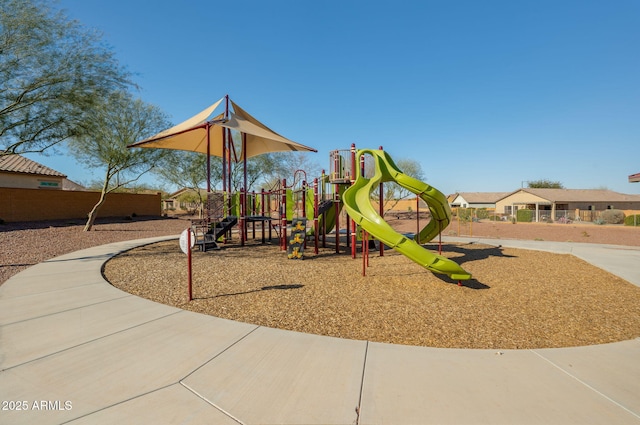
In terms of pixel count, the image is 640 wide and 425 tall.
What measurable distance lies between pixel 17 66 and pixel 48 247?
7052 millimetres

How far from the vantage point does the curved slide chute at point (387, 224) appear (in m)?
6.35

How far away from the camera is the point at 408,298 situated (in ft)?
19.5

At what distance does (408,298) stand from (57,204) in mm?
26821

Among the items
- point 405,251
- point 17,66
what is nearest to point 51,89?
point 17,66

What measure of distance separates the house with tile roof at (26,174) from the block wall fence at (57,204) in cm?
415

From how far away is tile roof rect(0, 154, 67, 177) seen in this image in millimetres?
22531

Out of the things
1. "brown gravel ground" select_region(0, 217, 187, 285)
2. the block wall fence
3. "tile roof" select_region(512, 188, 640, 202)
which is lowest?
"brown gravel ground" select_region(0, 217, 187, 285)

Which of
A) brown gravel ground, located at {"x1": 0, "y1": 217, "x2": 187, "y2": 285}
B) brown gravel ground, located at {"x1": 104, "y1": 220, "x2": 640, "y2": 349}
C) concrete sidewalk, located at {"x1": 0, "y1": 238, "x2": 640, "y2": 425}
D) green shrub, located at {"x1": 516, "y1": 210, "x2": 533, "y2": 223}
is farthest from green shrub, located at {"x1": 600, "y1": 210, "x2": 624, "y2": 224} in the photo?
brown gravel ground, located at {"x1": 0, "y1": 217, "x2": 187, "y2": 285}

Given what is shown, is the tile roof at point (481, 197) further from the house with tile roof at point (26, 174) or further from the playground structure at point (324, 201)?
the house with tile roof at point (26, 174)

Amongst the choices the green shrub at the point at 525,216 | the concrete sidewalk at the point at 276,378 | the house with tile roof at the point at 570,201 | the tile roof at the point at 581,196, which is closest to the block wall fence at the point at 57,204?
the concrete sidewalk at the point at 276,378

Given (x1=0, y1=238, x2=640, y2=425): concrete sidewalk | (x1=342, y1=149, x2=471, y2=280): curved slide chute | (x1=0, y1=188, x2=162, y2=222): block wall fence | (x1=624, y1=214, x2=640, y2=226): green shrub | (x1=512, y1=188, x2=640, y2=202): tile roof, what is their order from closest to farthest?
(x1=0, y1=238, x2=640, y2=425): concrete sidewalk → (x1=342, y1=149, x2=471, y2=280): curved slide chute → (x1=0, y1=188, x2=162, y2=222): block wall fence → (x1=624, y1=214, x2=640, y2=226): green shrub → (x1=512, y1=188, x2=640, y2=202): tile roof

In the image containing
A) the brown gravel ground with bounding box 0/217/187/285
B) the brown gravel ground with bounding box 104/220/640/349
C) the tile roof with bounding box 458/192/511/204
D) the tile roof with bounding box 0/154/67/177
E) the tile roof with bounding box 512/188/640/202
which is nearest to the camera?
the brown gravel ground with bounding box 104/220/640/349

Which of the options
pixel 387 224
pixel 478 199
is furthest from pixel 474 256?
pixel 478 199

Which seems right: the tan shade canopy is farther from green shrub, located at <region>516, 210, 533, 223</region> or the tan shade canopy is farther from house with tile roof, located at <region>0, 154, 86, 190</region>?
green shrub, located at <region>516, 210, 533, 223</region>
